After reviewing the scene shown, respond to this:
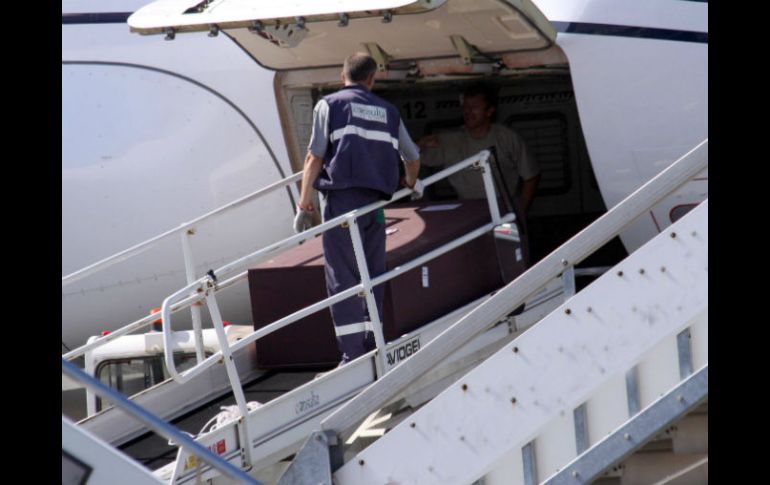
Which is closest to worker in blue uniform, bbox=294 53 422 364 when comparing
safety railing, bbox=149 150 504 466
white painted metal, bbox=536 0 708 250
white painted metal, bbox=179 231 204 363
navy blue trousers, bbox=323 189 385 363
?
navy blue trousers, bbox=323 189 385 363

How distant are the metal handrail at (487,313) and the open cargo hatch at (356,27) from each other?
1.58 meters

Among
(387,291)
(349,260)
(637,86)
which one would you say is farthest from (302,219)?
(637,86)

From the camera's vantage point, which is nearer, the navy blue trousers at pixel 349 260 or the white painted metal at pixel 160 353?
the navy blue trousers at pixel 349 260

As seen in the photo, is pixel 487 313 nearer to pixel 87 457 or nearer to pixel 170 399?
pixel 87 457

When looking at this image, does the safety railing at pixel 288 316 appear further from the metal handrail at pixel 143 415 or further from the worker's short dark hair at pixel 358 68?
the metal handrail at pixel 143 415

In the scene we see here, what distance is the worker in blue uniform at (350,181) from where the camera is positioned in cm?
598

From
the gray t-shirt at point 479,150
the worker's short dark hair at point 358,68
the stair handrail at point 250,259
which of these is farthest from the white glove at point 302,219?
the gray t-shirt at point 479,150

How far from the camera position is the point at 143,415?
2830mm

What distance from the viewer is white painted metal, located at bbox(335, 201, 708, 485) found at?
441 cm

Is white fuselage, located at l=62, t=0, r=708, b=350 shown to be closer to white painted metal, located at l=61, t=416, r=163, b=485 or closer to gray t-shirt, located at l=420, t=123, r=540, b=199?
gray t-shirt, located at l=420, t=123, r=540, b=199

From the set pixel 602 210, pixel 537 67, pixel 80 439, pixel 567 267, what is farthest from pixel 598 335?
pixel 602 210

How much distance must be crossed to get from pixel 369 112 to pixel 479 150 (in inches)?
69.8
